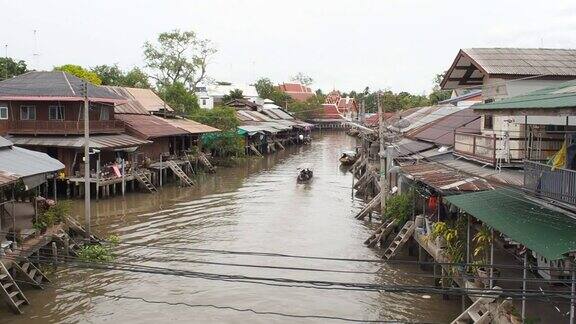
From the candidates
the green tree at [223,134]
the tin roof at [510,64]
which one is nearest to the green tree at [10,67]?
the green tree at [223,134]

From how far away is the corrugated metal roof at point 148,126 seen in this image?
38.8 m

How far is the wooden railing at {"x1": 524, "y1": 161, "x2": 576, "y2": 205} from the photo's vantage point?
1064 centimetres

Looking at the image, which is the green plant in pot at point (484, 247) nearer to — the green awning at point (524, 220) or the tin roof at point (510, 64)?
the green awning at point (524, 220)

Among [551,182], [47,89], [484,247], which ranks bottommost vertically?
[484,247]

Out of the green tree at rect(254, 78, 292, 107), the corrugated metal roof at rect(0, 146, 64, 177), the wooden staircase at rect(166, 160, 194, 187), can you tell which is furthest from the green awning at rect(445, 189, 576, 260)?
the green tree at rect(254, 78, 292, 107)

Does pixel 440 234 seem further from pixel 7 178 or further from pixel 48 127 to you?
pixel 48 127

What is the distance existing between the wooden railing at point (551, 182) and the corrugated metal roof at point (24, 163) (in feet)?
48.1

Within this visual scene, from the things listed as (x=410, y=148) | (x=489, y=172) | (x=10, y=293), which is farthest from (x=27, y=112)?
(x=489, y=172)

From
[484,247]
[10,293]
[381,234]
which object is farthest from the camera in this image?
[381,234]

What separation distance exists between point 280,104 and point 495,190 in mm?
98061

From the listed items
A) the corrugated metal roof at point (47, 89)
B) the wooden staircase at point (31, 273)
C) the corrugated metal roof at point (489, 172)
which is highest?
the corrugated metal roof at point (47, 89)

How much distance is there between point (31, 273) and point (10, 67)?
42.6m

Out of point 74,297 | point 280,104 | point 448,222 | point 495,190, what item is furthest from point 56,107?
point 280,104

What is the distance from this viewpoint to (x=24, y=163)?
774 inches
